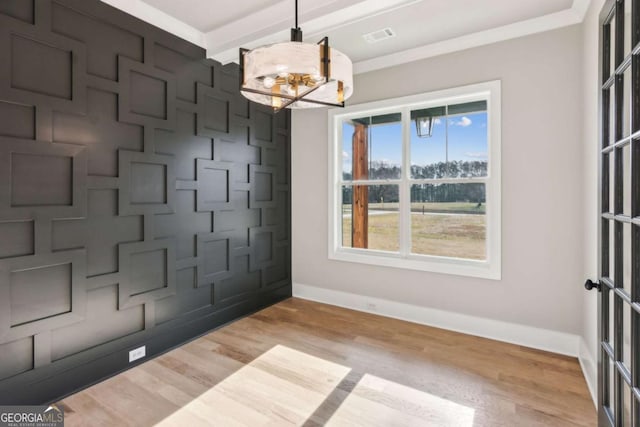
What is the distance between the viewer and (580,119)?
2617 mm

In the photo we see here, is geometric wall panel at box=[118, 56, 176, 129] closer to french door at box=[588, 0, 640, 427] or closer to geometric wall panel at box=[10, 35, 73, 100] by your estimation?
geometric wall panel at box=[10, 35, 73, 100]

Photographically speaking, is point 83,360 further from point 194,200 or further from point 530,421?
point 530,421

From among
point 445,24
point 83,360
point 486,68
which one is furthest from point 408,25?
point 83,360

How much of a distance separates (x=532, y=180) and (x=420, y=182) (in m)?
1.02

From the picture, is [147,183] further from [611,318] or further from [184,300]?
[611,318]

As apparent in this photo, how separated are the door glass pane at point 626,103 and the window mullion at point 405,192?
2.21 meters

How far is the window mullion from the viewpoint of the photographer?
351cm

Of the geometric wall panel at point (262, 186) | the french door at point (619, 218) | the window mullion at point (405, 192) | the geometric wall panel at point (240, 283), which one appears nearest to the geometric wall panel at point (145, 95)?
the geometric wall panel at point (262, 186)

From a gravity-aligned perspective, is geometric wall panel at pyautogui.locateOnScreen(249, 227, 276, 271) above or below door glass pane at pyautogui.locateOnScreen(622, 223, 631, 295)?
below

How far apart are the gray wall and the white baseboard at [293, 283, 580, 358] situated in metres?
0.06

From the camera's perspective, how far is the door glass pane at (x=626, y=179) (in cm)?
126

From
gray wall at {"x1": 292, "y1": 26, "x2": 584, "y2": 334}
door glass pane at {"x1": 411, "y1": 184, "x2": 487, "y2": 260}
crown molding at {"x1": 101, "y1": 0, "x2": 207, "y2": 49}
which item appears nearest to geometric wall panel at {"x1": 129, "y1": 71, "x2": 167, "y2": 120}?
crown molding at {"x1": 101, "y1": 0, "x2": 207, "y2": 49}

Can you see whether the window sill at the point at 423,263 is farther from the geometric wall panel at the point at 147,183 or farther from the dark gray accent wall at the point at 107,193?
the geometric wall panel at the point at 147,183

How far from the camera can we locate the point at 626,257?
1315 millimetres
